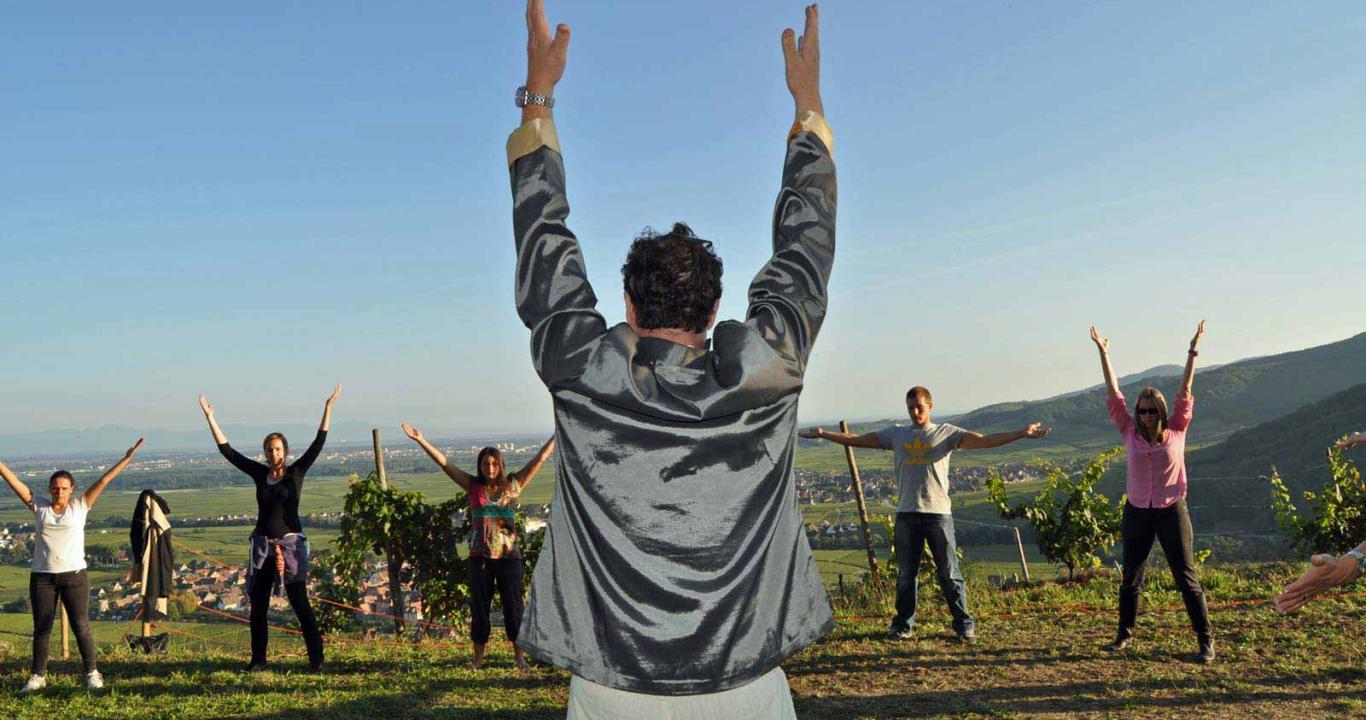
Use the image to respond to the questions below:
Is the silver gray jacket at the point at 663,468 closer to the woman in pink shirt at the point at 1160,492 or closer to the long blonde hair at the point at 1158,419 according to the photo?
the woman in pink shirt at the point at 1160,492

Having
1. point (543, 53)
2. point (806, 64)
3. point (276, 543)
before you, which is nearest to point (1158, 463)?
point (806, 64)

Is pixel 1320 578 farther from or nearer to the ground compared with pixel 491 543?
farther from the ground

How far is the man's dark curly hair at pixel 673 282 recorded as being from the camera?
5.45 ft

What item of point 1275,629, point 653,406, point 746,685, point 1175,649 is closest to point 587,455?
point 653,406

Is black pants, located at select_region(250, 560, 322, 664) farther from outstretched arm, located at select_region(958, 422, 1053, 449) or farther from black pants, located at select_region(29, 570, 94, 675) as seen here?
outstretched arm, located at select_region(958, 422, 1053, 449)

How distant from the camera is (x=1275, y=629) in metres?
7.98

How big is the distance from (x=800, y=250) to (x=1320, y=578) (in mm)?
2535

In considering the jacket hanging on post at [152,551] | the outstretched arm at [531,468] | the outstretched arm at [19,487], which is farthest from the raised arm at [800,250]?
the jacket hanging on post at [152,551]

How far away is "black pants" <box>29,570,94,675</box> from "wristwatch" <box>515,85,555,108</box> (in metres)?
7.52

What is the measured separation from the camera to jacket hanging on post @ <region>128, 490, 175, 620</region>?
361 inches

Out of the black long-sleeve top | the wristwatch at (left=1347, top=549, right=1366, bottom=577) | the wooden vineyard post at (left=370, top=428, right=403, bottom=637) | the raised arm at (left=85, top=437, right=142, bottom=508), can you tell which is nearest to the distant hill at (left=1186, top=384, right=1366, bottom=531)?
the wooden vineyard post at (left=370, top=428, right=403, bottom=637)

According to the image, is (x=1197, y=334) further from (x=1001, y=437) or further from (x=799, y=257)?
(x=799, y=257)

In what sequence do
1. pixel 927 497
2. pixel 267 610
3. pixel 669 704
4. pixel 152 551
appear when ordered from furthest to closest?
pixel 152 551, pixel 927 497, pixel 267 610, pixel 669 704

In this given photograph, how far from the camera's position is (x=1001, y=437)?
7547 mm
